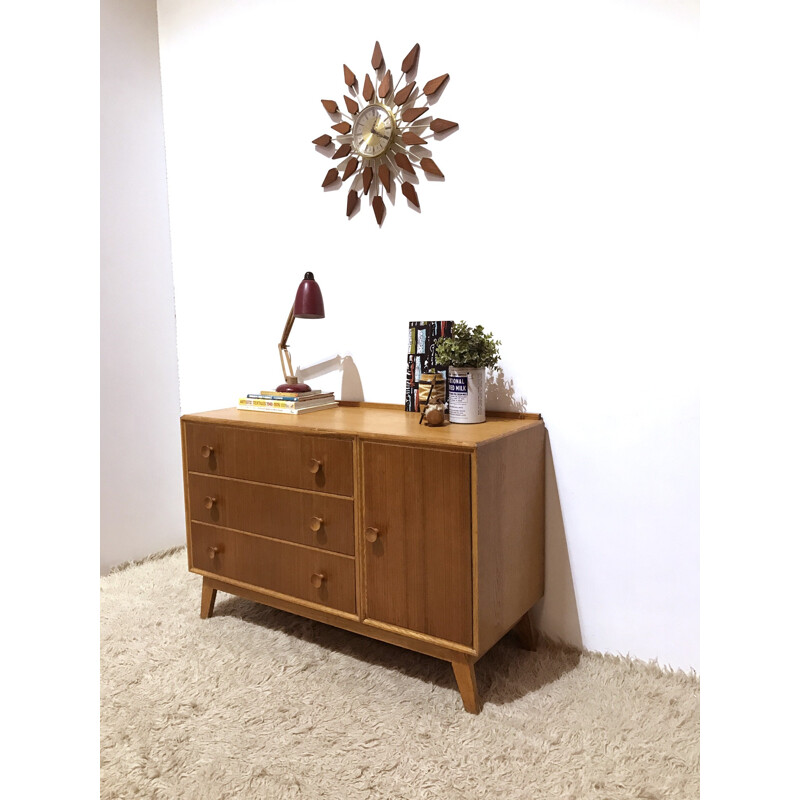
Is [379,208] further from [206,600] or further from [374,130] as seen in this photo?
[206,600]

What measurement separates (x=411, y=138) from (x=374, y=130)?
15 centimetres

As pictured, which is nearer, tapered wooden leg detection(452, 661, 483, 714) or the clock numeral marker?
tapered wooden leg detection(452, 661, 483, 714)

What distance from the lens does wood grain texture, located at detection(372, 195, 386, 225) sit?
83.4 inches

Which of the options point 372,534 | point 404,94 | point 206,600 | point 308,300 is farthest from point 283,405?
point 404,94

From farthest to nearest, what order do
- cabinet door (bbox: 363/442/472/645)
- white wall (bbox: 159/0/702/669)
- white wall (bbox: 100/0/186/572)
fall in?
white wall (bbox: 100/0/186/572) < white wall (bbox: 159/0/702/669) < cabinet door (bbox: 363/442/472/645)

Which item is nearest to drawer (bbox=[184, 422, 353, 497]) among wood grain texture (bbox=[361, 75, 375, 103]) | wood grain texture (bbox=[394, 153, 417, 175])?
wood grain texture (bbox=[394, 153, 417, 175])

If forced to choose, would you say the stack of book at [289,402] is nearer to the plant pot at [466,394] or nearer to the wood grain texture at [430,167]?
the plant pot at [466,394]

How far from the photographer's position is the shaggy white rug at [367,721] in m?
1.33

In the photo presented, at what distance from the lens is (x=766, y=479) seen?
19.4 inches

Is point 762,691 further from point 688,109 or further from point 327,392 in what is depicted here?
point 327,392

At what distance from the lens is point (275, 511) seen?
75.2 inches

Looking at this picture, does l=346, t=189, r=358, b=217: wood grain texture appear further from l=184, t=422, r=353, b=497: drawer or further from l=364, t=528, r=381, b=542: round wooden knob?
l=364, t=528, r=381, b=542: round wooden knob

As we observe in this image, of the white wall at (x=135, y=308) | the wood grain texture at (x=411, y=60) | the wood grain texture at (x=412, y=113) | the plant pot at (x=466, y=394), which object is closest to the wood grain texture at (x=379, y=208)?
the wood grain texture at (x=412, y=113)

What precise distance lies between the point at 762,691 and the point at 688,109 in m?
1.52
